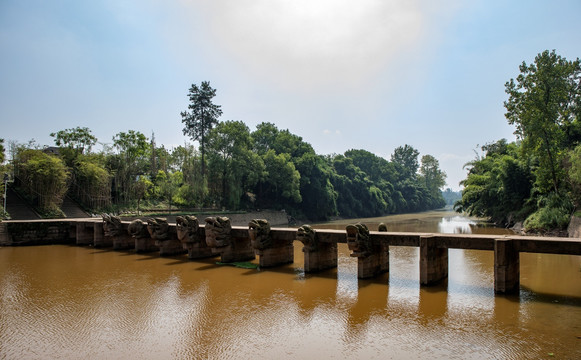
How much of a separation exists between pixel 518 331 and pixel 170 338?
25.5ft

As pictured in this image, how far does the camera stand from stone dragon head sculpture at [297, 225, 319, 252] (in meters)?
14.1

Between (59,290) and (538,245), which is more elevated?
(538,245)

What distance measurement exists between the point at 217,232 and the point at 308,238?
14.9 ft

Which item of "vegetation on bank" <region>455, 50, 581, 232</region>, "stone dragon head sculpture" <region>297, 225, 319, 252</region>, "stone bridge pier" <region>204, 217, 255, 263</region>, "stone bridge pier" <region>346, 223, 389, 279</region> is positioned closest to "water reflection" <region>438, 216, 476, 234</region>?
"vegetation on bank" <region>455, 50, 581, 232</region>

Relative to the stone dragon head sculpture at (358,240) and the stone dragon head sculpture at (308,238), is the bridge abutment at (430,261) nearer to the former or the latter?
the stone dragon head sculpture at (358,240)

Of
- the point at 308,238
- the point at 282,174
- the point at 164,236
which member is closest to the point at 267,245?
the point at 308,238

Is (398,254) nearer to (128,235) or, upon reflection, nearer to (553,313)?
(553,313)

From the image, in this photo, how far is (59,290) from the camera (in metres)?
13.3

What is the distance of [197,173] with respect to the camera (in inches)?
1666

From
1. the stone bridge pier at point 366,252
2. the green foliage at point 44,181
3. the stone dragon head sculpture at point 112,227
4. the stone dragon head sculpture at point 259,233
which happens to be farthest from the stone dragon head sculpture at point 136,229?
the green foliage at point 44,181

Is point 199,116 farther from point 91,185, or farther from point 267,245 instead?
point 267,245

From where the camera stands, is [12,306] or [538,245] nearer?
[538,245]

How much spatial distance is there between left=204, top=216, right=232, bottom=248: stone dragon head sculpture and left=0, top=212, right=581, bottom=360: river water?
1.15 m

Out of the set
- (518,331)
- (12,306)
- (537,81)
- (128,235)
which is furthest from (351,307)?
(537,81)
